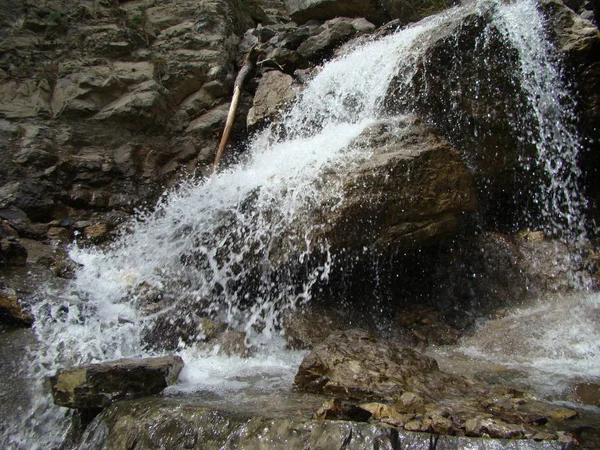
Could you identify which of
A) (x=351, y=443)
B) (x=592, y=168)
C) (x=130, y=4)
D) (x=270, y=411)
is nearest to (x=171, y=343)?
(x=270, y=411)

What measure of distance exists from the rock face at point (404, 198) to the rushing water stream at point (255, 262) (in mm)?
204

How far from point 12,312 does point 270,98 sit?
17.6 feet

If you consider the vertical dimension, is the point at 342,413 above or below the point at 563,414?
above

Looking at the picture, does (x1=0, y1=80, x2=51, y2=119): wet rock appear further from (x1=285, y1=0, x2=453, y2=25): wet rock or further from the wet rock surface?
the wet rock surface

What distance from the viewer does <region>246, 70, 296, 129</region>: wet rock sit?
23.5 ft

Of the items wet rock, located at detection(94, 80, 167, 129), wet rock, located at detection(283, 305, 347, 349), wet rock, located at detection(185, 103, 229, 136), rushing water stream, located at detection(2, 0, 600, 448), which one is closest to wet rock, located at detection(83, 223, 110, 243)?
rushing water stream, located at detection(2, 0, 600, 448)

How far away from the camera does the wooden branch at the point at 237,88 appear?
729 cm

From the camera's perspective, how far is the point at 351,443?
1726 mm

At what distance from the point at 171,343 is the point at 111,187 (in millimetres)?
3834

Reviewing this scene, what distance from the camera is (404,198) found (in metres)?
3.97

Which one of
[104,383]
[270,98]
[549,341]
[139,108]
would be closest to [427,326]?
[549,341]

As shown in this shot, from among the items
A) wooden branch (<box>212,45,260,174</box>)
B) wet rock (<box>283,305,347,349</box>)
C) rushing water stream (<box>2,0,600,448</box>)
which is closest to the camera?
rushing water stream (<box>2,0,600,448</box>)

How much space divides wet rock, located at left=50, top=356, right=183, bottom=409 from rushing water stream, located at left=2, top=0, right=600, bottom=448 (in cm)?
24

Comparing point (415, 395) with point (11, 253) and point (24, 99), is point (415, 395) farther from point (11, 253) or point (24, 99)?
point (24, 99)
